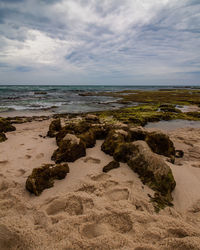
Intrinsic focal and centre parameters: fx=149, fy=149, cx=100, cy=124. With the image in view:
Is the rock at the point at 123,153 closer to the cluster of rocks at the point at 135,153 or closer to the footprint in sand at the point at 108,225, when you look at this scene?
the cluster of rocks at the point at 135,153

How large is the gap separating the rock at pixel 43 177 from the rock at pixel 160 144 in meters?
3.20

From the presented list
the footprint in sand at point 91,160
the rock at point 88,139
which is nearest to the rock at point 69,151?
the footprint in sand at point 91,160

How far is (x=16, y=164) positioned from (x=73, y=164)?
169 centimetres

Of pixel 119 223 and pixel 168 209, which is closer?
pixel 119 223

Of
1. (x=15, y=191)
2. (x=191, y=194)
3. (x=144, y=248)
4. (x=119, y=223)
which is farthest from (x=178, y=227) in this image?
(x=15, y=191)

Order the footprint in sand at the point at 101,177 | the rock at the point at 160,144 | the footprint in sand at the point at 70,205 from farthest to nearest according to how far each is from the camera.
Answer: the rock at the point at 160,144, the footprint in sand at the point at 101,177, the footprint in sand at the point at 70,205

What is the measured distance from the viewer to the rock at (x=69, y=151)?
4.66 meters

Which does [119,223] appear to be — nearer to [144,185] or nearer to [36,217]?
[144,185]

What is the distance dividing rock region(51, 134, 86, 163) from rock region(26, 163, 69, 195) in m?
0.64

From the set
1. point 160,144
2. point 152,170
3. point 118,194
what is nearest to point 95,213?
point 118,194

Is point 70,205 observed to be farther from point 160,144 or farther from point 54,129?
point 54,129

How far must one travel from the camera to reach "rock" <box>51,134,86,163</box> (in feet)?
15.3

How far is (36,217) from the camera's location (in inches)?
104

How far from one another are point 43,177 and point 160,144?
4095 millimetres
